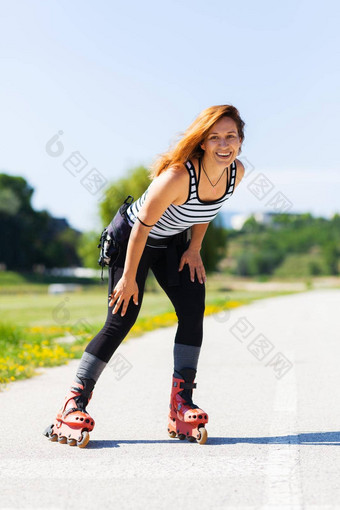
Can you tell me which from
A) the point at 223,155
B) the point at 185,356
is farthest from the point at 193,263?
the point at 223,155

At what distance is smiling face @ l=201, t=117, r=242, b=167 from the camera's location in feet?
12.1

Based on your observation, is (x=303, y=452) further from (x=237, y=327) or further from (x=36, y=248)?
(x=36, y=248)

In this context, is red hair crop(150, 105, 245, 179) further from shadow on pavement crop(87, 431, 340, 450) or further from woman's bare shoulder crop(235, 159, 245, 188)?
shadow on pavement crop(87, 431, 340, 450)

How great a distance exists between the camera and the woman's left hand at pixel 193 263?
4038 millimetres

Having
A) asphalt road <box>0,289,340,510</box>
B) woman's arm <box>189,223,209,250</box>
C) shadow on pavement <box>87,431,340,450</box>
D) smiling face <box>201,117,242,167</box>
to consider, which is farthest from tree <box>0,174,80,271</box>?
smiling face <box>201,117,242,167</box>

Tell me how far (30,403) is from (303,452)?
2.33m

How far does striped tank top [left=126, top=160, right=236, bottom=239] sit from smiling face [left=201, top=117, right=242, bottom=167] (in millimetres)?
115

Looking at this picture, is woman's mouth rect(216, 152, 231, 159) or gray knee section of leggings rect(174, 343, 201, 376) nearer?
woman's mouth rect(216, 152, 231, 159)

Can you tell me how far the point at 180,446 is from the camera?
3.69m

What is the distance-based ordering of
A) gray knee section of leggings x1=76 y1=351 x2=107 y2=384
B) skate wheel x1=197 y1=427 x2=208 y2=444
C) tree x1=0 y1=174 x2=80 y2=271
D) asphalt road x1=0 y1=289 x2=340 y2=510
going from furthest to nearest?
tree x1=0 y1=174 x2=80 y2=271 < gray knee section of leggings x1=76 y1=351 x2=107 y2=384 < skate wheel x1=197 y1=427 x2=208 y2=444 < asphalt road x1=0 y1=289 x2=340 y2=510

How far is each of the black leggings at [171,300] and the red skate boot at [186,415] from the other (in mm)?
232

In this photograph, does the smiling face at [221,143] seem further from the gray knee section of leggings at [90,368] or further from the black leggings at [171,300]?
the gray knee section of leggings at [90,368]

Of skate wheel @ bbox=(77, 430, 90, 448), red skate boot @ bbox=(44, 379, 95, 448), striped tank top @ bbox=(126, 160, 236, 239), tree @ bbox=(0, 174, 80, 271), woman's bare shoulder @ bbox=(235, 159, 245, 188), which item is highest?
tree @ bbox=(0, 174, 80, 271)

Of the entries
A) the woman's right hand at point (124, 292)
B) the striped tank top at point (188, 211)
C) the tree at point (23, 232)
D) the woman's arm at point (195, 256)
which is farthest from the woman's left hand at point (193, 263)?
the tree at point (23, 232)
